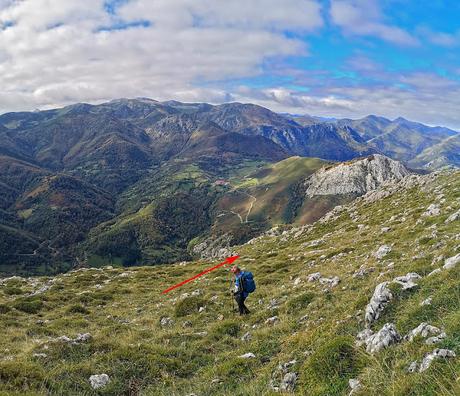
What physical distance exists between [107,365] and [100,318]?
1285 cm

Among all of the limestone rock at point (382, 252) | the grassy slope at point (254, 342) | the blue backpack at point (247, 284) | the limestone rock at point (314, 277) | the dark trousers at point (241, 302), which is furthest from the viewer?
the limestone rock at point (314, 277)

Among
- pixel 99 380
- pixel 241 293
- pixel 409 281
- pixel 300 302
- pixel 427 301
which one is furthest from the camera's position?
pixel 241 293

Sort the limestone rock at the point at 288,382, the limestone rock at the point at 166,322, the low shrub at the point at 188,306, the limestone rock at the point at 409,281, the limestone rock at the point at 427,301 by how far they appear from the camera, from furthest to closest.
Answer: the low shrub at the point at 188,306 → the limestone rock at the point at 166,322 → the limestone rock at the point at 409,281 → the limestone rock at the point at 427,301 → the limestone rock at the point at 288,382

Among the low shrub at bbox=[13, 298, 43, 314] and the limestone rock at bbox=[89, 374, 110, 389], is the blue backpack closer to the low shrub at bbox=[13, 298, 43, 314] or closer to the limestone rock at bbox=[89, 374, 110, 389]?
the limestone rock at bbox=[89, 374, 110, 389]

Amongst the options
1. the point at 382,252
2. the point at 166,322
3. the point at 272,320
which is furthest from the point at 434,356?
the point at 166,322

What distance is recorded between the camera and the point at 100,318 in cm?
2514

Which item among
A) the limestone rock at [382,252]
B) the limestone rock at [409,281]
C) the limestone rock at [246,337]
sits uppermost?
the limestone rock at [409,281]

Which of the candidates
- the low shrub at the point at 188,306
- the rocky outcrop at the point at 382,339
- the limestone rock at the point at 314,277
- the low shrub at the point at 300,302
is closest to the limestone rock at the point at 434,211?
the limestone rock at the point at 314,277

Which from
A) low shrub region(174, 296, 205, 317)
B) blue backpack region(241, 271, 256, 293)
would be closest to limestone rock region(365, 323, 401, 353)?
blue backpack region(241, 271, 256, 293)

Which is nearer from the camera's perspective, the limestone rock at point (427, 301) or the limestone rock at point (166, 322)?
the limestone rock at point (427, 301)

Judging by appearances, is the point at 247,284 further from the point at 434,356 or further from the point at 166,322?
the point at 434,356

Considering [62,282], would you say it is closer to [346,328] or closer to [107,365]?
[107,365]

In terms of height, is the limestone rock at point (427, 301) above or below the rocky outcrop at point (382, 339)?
above

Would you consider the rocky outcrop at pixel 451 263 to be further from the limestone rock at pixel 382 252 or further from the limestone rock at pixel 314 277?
the limestone rock at pixel 314 277
